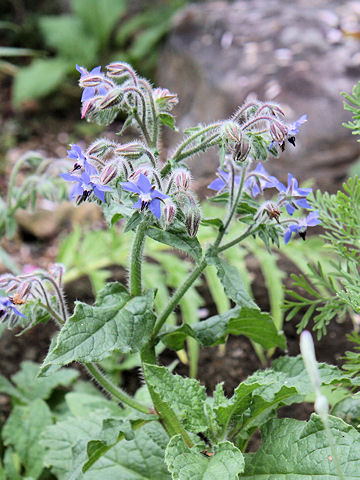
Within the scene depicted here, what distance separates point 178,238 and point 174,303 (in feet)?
0.79

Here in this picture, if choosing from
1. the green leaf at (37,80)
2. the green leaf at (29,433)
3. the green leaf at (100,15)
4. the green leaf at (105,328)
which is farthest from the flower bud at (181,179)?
the green leaf at (100,15)

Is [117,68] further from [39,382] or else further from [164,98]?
[39,382]

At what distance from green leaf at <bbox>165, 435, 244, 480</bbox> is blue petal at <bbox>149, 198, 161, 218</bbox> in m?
0.57

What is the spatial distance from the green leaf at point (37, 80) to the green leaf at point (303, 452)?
414cm

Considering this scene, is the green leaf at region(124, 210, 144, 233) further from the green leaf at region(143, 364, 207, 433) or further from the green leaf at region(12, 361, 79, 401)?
the green leaf at region(12, 361, 79, 401)

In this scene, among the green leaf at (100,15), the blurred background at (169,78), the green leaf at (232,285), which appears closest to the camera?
the green leaf at (232,285)

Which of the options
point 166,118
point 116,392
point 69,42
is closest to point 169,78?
point 69,42

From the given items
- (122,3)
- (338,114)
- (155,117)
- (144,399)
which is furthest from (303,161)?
(122,3)

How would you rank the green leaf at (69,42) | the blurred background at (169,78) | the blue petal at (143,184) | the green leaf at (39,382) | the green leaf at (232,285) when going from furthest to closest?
the green leaf at (69,42) < the blurred background at (169,78) < the green leaf at (39,382) < the green leaf at (232,285) < the blue petal at (143,184)

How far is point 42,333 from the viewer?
9.57 feet

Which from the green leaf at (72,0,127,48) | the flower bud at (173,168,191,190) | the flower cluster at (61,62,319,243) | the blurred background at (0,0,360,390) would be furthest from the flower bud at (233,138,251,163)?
the green leaf at (72,0,127,48)

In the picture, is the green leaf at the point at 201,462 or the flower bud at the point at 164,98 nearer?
the green leaf at the point at 201,462

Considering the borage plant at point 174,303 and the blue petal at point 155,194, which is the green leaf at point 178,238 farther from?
the blue petal at point 155,194

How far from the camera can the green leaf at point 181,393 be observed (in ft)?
5.22
